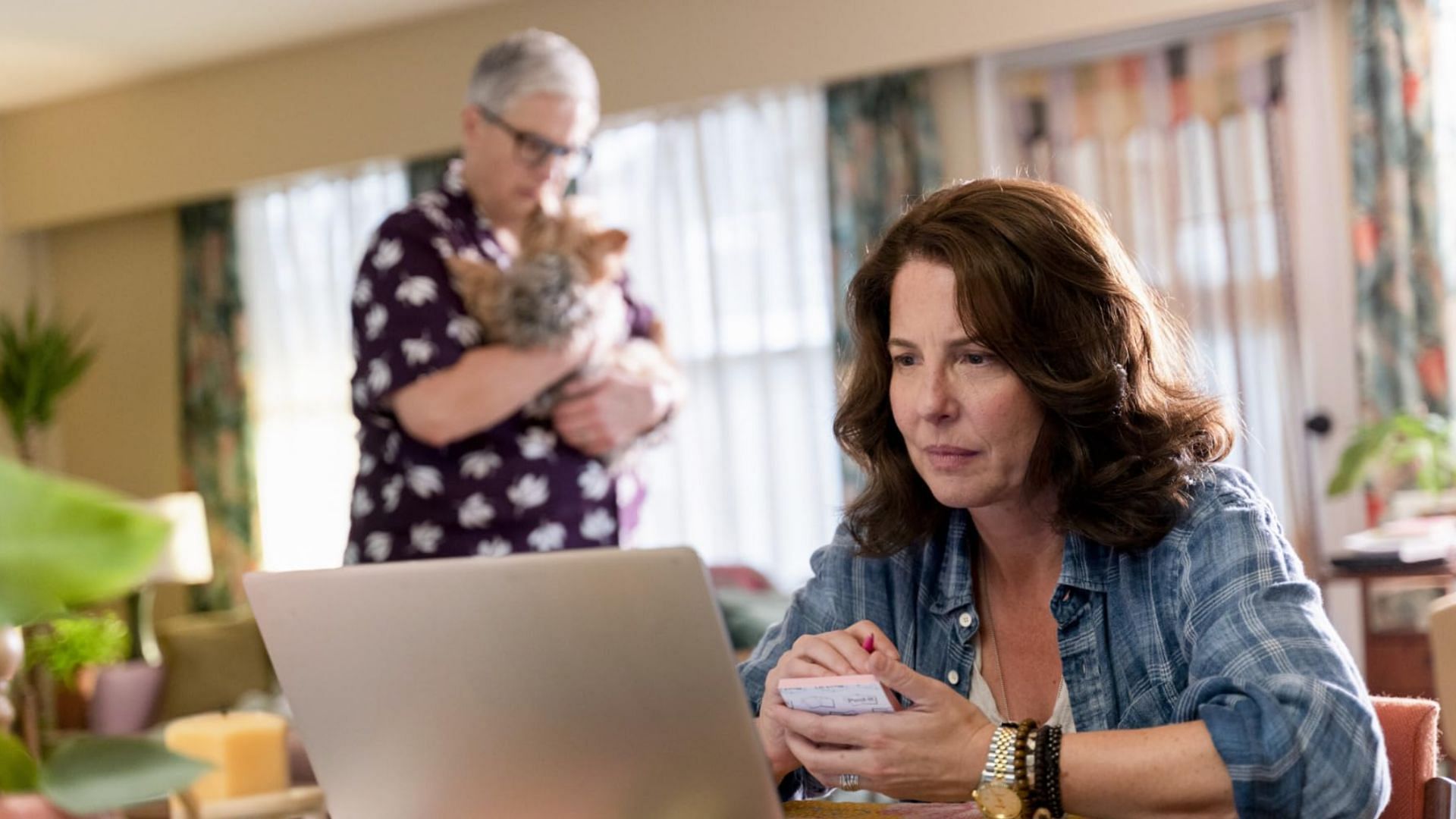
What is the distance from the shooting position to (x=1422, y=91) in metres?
4.49

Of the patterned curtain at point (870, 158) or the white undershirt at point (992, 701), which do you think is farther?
the patterned curtain at point (870, 158)

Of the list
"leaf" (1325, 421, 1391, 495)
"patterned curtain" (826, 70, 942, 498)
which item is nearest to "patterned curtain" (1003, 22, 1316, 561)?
"patterned curtain" (826, 70, 942, 498)

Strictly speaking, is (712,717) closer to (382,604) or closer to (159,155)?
(382,604)

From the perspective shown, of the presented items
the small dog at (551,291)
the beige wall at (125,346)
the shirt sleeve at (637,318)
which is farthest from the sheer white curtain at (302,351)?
the small dog at (551,291)

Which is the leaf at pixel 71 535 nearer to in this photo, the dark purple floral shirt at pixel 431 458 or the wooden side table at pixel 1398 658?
the dark purple floral shirt at pixel 431 458

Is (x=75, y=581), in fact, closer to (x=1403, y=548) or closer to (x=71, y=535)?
(x=71, y=535)

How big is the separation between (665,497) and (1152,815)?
4.76 meters

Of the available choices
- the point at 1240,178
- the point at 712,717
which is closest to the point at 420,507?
the point at 712,717

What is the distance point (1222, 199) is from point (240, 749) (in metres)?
4.07

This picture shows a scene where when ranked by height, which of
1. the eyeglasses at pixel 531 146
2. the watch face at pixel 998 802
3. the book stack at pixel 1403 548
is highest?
the eyeglasses at pixel 531 146

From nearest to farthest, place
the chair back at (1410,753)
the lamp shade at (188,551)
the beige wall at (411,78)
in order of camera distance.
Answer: the chair back at (1410,753) → the beige wall at (411,78) → the lamp shade at (188,551)

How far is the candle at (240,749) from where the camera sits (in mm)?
1469

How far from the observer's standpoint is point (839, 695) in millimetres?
1008

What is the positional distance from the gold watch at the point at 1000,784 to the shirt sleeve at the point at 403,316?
44.0 inches
